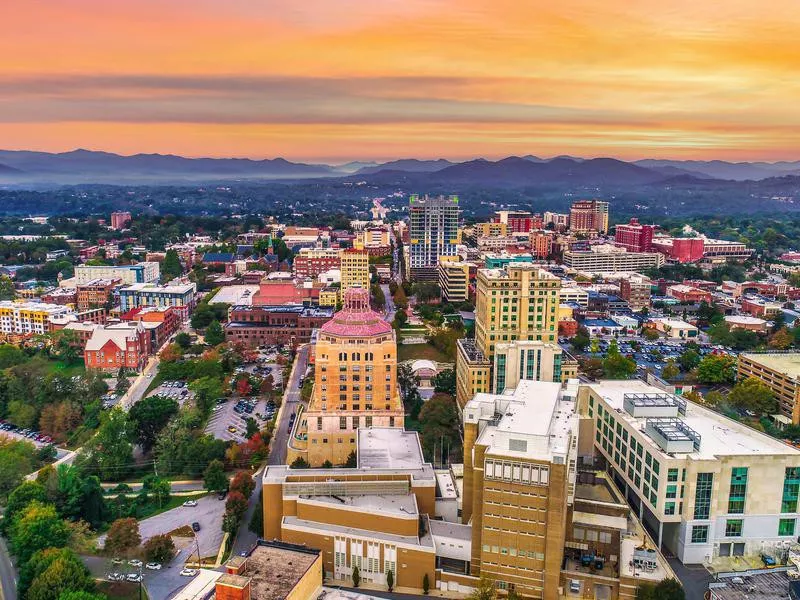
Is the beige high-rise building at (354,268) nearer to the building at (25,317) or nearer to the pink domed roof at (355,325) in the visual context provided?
the building at (25,317)

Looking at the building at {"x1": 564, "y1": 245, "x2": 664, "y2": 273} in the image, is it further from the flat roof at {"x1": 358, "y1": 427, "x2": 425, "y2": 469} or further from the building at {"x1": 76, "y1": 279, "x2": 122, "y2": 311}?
the flat roof at {"x1": 358, "y1": 427, "x2": 425, "y2": 469}

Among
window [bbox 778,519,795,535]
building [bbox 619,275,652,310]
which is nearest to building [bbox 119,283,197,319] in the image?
building [bbox 619,275,652,310]

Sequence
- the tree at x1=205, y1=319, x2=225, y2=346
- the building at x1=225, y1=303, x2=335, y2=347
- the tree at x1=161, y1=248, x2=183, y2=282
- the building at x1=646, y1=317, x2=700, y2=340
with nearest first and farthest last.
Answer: the tree at x1=205, y1=319, x2=225, y2=346 → the building at x1=225, y1=303, x2=335, y2=347 → the building at x1=646, y1=317, x2=700, y2=340 → the tree at x1=161, y1=248, x2=183, y2=282

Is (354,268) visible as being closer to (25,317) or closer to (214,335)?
(214,335)

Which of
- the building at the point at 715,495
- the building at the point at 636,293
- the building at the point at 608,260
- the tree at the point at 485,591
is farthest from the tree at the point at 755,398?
the building at the point at 608,260

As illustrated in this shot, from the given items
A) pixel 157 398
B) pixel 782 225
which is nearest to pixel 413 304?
pixel 157 398

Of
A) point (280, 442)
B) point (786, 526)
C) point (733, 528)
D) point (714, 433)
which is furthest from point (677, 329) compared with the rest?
point (280, 442)
